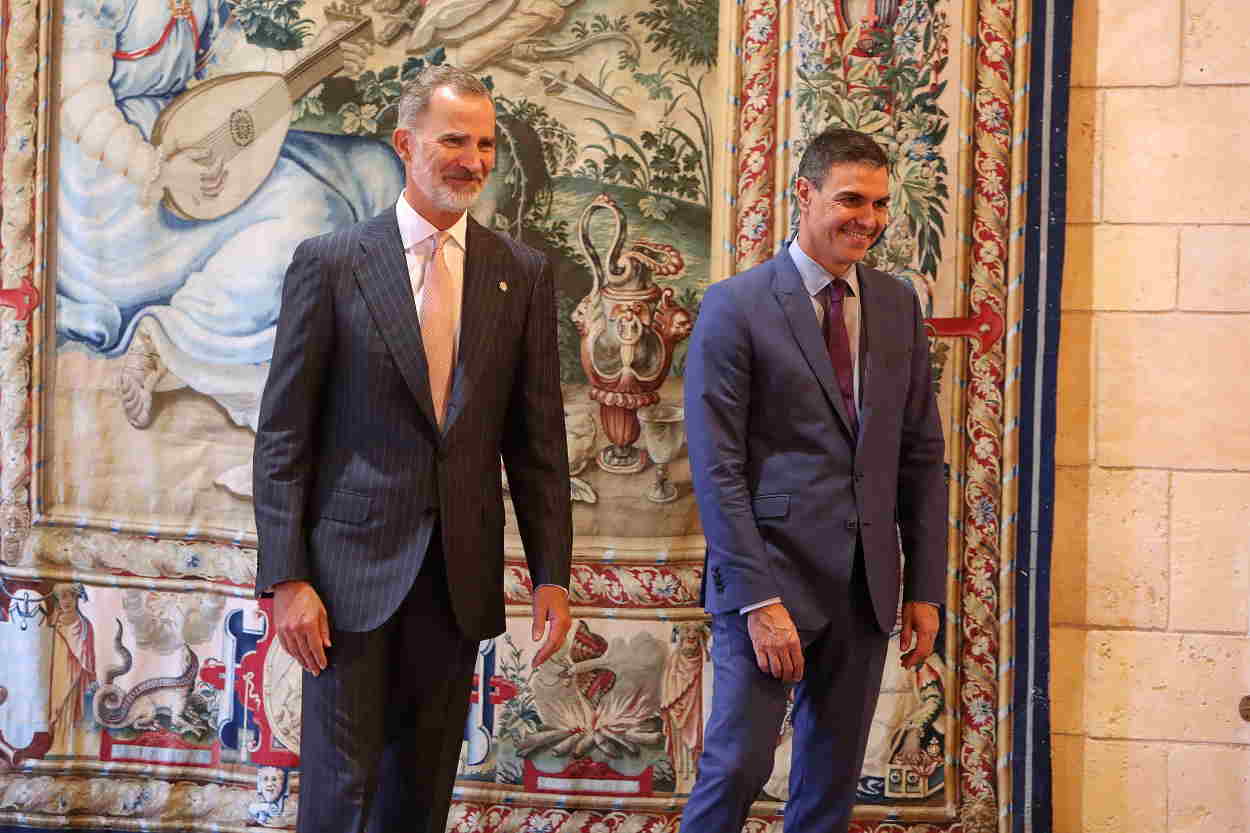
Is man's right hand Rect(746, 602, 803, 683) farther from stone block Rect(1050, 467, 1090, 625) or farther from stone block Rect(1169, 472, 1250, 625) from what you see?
stone block Rect(1169, 472, 1250, 625)

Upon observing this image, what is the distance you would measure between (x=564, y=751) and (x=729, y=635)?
Result: 3.73 feet

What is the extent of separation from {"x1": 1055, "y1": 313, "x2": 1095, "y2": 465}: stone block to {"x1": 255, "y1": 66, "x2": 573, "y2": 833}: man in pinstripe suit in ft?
5.61

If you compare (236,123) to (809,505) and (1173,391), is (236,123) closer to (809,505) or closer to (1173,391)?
(809,505)

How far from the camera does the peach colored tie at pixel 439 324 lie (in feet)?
7.88

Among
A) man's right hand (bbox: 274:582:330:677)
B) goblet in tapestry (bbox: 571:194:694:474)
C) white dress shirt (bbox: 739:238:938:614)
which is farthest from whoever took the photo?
goblet in tapestry (bbox: 571:194:694:474)

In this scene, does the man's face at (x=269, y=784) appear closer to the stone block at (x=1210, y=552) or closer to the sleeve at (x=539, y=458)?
the sleeve at (x=539, y=458)

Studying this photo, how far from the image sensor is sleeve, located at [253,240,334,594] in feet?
7.58

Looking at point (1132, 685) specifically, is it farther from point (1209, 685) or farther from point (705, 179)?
point (705, 179)

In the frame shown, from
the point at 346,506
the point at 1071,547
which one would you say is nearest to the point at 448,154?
the point at 346,506

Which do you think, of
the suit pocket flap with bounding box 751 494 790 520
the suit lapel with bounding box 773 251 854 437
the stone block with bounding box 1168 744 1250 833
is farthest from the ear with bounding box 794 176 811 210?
the stone block with bounding box 1168 744 1250 833

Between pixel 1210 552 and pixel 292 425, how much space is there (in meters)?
2.51

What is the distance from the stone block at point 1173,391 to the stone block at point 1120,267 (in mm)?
52

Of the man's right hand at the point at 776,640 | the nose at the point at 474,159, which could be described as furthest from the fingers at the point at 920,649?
the nose at the point at 474,159

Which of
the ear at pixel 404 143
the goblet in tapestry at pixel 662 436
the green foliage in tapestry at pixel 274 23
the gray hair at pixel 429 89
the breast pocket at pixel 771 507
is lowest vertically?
the breast pocket at pixel 771 507
